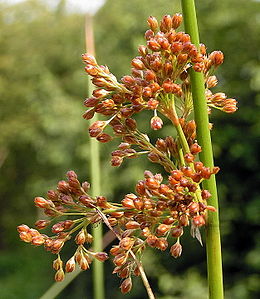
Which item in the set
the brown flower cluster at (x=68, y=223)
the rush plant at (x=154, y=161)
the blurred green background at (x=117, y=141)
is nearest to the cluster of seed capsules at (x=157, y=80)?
the rush plant at (x=154, y=161)

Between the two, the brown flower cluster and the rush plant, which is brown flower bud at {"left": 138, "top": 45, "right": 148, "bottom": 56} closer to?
the rush plant

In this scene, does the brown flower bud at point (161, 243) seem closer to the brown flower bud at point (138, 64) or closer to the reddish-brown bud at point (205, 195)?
the reddish-brown bud at point (205, 195)

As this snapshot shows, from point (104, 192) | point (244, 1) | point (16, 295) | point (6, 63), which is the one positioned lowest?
point (16, 295)

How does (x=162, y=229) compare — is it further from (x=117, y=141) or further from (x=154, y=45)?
(x=117, y=141)

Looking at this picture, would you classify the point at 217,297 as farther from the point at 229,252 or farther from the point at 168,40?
the point at 229,252

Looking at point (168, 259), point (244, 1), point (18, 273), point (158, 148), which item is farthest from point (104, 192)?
point (158, 148)

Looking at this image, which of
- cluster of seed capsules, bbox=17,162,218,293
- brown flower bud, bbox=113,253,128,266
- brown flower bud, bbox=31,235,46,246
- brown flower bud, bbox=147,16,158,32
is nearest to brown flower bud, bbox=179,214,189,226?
cluster of seed capsules, bbox=17,162,218,293

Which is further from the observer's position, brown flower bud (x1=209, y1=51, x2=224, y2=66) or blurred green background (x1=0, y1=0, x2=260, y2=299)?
blurred green background (x1=0, y1=0, x2=260, y2=299)

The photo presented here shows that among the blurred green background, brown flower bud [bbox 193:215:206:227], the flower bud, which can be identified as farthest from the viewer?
the blurred green background
